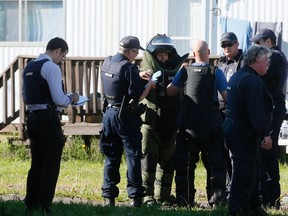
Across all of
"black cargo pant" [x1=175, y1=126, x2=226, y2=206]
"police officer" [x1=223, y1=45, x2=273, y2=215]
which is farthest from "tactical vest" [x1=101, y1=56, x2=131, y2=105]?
"police officer" [x1=223, y1=45, x2=273, y2=215]

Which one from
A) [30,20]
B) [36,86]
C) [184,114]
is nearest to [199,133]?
[184,114]

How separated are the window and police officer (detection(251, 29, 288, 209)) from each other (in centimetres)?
805

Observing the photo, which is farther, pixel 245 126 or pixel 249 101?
pixel 245 126

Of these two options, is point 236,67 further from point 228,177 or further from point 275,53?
point 228,177

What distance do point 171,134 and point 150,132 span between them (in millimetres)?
285

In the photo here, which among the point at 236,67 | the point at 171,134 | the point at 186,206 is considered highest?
the point at 236,67

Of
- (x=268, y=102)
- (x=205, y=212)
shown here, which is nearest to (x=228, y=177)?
(x=205, y=212)

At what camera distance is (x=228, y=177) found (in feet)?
37.8

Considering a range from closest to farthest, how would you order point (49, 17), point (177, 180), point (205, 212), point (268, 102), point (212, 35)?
point (268, 102), point (205, 212), point (177, 180), point (212, 35), point (49, 17)

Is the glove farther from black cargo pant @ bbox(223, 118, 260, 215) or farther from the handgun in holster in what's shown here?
black cargo pant @ bbox(223, 118, 260, 215)

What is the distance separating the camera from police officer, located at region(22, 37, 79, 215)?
31.9 feet

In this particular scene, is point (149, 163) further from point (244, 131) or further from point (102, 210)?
point (244, 131)

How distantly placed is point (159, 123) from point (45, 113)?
2.00 m

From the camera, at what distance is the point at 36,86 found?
9.77 metres
